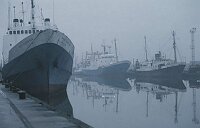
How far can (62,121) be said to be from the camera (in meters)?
12.3

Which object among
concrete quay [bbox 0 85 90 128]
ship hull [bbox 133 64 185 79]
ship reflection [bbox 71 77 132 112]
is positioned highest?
ship hull [bbox 133 64 185 79]

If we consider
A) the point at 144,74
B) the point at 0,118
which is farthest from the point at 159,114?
the point at 144,74

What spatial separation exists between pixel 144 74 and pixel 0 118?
71.2m

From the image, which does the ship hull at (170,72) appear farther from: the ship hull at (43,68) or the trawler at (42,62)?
the ship hull at (43,68)

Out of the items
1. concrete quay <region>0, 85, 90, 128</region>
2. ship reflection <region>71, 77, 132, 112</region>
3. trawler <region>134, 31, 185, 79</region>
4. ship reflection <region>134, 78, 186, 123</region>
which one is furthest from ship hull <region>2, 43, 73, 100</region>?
trawler <region>134, 31, 185, 79</region>

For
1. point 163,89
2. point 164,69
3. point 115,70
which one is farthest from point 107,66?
point 163,89

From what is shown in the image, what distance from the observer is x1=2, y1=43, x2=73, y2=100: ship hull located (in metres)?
25.0

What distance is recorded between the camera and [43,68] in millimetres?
24984

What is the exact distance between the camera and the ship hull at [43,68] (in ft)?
81.9

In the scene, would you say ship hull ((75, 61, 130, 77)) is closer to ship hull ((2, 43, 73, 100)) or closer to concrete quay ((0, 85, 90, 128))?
ship hull ((2, 43, 73, 100))

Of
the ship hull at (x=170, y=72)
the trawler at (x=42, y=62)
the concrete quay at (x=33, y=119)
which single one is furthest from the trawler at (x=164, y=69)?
the concrete quay at (x=33, y=119)

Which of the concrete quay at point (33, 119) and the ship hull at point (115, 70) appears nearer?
the concrete quay at point (33, 119)

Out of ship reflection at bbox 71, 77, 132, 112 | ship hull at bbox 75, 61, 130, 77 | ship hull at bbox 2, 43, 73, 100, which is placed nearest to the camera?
ship hull at bbox 2, 43, 73, 100

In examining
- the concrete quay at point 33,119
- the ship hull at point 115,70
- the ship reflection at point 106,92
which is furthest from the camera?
the ship hull at point 115,70
